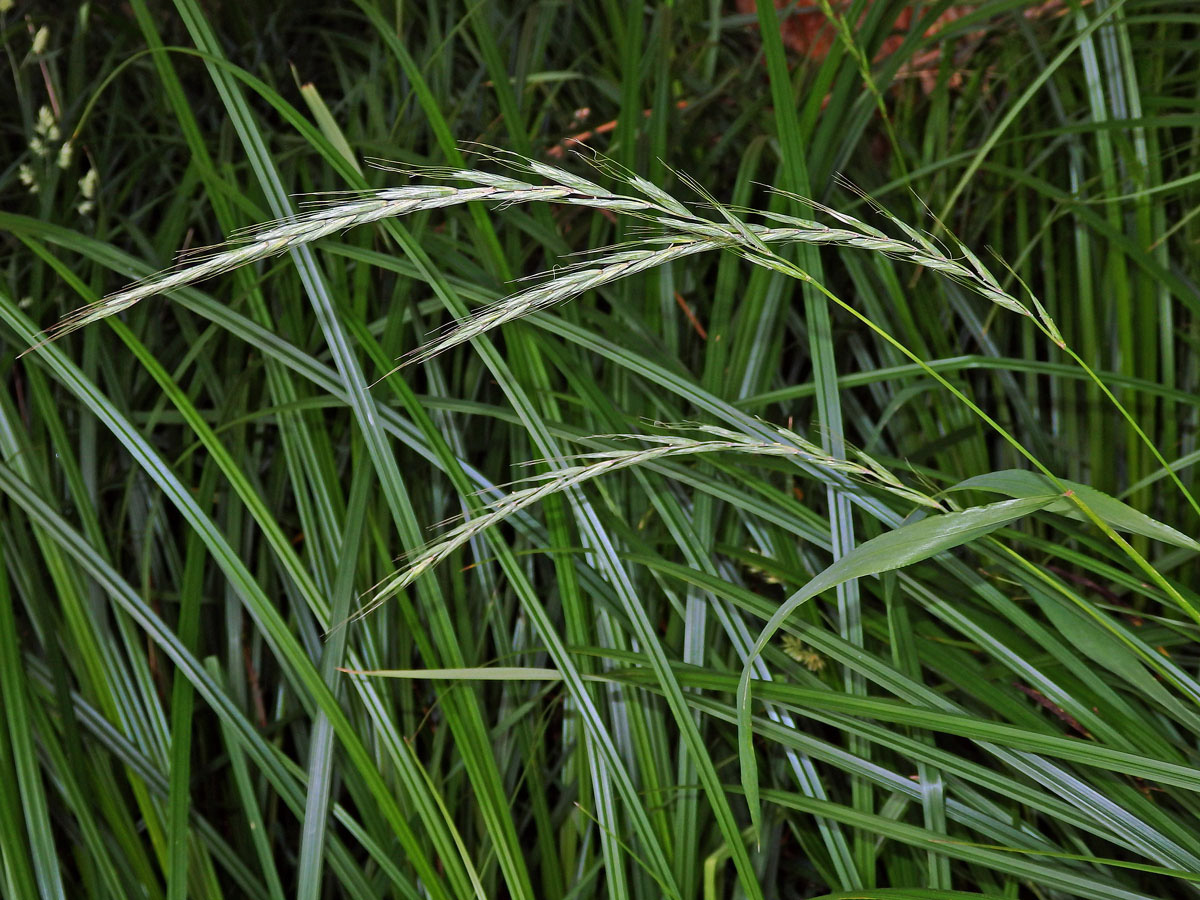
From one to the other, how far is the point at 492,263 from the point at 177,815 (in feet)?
1.70

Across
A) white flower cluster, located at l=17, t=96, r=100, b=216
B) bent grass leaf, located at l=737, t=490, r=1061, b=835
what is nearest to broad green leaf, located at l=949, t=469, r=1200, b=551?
bent grass leaf, located at l=737, t=490, r=1061, b=835

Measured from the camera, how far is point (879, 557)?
0.48 m

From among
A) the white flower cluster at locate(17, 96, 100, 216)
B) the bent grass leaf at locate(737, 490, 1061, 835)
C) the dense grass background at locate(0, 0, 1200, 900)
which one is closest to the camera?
the bent grass leaf at locate(737, 490, 1061, 835)

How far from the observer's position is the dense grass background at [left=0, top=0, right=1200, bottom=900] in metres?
0.66

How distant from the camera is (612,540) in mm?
784

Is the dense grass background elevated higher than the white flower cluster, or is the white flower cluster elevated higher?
the white flower cluster

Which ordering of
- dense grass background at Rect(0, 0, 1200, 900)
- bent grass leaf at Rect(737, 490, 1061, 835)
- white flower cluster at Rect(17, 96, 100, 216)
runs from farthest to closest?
1. white flower cluster at Rect(17, 96, 100, 216)
2. dense grass background at Rect(0, 0, 1200, 900)
3. bent grass leaf at Rect(737, 490, 1061, 835)

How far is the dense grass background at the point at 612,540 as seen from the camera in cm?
66

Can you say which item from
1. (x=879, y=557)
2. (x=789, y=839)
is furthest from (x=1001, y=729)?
(x=789, y=839)

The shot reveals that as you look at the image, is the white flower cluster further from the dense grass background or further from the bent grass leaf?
the bent grass leaf

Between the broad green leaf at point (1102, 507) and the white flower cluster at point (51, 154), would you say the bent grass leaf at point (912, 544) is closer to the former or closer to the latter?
the broad green leaf at point (1102, 507)

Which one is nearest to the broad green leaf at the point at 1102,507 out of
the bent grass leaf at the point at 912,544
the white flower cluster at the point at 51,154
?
the bent grass leaf at the point at 912,544

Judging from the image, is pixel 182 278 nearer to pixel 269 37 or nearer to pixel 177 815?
pixel 177 815

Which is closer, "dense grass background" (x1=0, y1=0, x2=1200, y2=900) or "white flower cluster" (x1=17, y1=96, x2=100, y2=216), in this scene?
"dense grass background" (x1=0, y1=0, x2=1200, y2=900)
